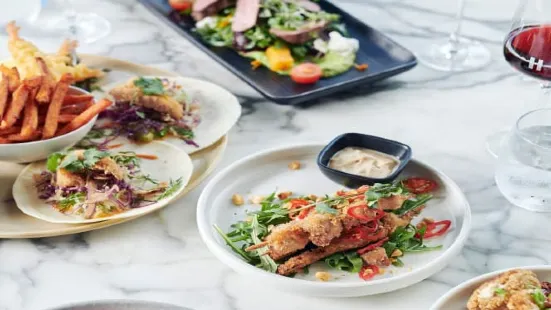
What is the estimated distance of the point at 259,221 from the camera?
2.00 meters

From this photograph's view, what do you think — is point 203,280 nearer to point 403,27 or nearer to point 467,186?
point 467,186

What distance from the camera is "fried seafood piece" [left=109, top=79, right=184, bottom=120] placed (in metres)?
2.55

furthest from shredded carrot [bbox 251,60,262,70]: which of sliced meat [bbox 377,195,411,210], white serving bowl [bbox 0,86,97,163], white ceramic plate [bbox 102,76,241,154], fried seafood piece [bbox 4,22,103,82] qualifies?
sliced meat [bbox 377,195,411,210]

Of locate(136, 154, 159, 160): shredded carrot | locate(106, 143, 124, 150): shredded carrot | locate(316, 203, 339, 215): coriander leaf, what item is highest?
locate(316, 203, 339, 215): coriander leaf

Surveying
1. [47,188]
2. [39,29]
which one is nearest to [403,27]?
[39,29]

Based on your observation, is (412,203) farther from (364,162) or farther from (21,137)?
(21,137)

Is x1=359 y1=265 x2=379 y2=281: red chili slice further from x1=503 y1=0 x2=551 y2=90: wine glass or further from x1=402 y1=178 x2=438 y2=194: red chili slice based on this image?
x1=503 y1=0 x2=551 y2=90: wine glass

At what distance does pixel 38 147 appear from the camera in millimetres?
2275

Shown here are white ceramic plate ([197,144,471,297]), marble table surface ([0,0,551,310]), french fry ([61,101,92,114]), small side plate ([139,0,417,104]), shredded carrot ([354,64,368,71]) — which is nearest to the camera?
white ceramic plate ([197,144,471,297])

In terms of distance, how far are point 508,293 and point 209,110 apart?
49.2 inches

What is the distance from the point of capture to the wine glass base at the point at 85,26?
Result: 10.8ft

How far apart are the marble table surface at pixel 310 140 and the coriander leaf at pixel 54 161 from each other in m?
0.21

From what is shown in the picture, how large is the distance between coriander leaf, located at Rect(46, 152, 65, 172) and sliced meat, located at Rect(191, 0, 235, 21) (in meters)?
1.18

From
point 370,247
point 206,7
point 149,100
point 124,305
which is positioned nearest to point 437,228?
point 370,247
